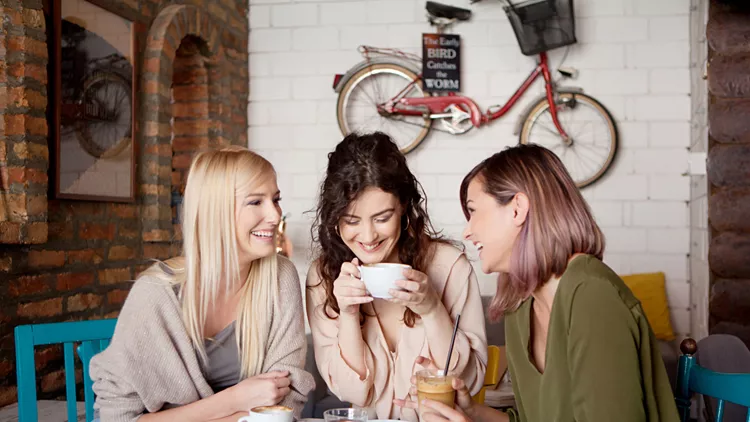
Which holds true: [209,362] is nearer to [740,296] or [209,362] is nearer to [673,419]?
[673,419]

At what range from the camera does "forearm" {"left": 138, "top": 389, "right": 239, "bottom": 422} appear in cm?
167

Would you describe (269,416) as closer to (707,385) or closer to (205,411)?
(205,411)

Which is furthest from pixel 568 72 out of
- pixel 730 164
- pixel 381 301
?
pixel 381 301

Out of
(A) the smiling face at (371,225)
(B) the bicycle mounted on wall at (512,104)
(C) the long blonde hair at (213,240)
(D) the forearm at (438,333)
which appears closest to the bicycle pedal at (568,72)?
(B) the bicycle mounted on wall at (512,104)

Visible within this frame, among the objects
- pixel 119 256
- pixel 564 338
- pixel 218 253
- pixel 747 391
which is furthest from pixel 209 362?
pixel 119 256

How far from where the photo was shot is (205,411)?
1.67m

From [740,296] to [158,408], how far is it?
2.85 meters

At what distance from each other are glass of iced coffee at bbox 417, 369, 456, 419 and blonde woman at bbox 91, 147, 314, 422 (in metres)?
0.41

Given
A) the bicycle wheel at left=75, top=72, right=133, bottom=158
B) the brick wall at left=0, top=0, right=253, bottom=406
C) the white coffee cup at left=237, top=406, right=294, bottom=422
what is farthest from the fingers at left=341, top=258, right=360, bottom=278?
the bicycle wheel at left=75, top=72, right=133, bottom=158

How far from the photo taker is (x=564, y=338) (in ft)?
4.43

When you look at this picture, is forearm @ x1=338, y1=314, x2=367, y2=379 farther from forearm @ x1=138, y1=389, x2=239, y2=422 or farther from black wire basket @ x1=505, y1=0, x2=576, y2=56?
black wire basket @ x1=505, y1=0, x2=576, y2=56

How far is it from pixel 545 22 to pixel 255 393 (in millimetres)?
3460

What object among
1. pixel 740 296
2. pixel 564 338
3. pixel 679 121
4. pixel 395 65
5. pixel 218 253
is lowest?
pixel 740 296

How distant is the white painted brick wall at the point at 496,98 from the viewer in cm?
459
